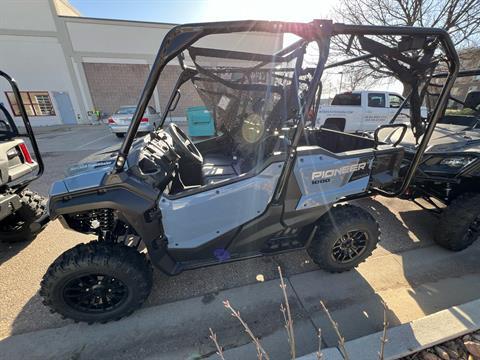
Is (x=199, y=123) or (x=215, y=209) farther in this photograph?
(x=199, y=123)

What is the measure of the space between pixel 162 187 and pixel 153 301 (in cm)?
117

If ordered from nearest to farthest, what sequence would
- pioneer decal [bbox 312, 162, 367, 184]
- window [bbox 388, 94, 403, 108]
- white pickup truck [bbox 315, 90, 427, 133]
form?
1. pioneer decal [bbox 312, 162, 367, 184]
2. white pickup truck [bbox 315, 90, 427, 133]
3. window [bbox 388, 94, 403, 108]

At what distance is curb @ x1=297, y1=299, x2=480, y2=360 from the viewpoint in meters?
1.57

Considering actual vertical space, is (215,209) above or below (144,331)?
above

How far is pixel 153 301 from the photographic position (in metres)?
2.25

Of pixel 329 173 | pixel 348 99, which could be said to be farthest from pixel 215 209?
pixel 348 99

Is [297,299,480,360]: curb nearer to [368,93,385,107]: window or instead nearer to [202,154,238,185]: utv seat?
[202,154,238,185]: utv seat

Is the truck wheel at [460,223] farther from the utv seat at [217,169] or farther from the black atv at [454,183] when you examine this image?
the utv seat at [217,169]

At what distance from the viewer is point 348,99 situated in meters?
7.82

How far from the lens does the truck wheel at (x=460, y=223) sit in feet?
8.46

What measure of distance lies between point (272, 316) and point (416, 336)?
3.50 ft

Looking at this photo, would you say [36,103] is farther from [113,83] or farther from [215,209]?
A: [215,209]

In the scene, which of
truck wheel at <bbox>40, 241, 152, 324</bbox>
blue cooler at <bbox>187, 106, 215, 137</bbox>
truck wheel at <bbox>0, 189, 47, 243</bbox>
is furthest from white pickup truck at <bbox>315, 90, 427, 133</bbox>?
truck wheel at <bbox>0, 189, 47, 243</bbox>

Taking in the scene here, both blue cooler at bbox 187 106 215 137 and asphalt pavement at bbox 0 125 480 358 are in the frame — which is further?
blue cooler at bbox 187 106 215 137
